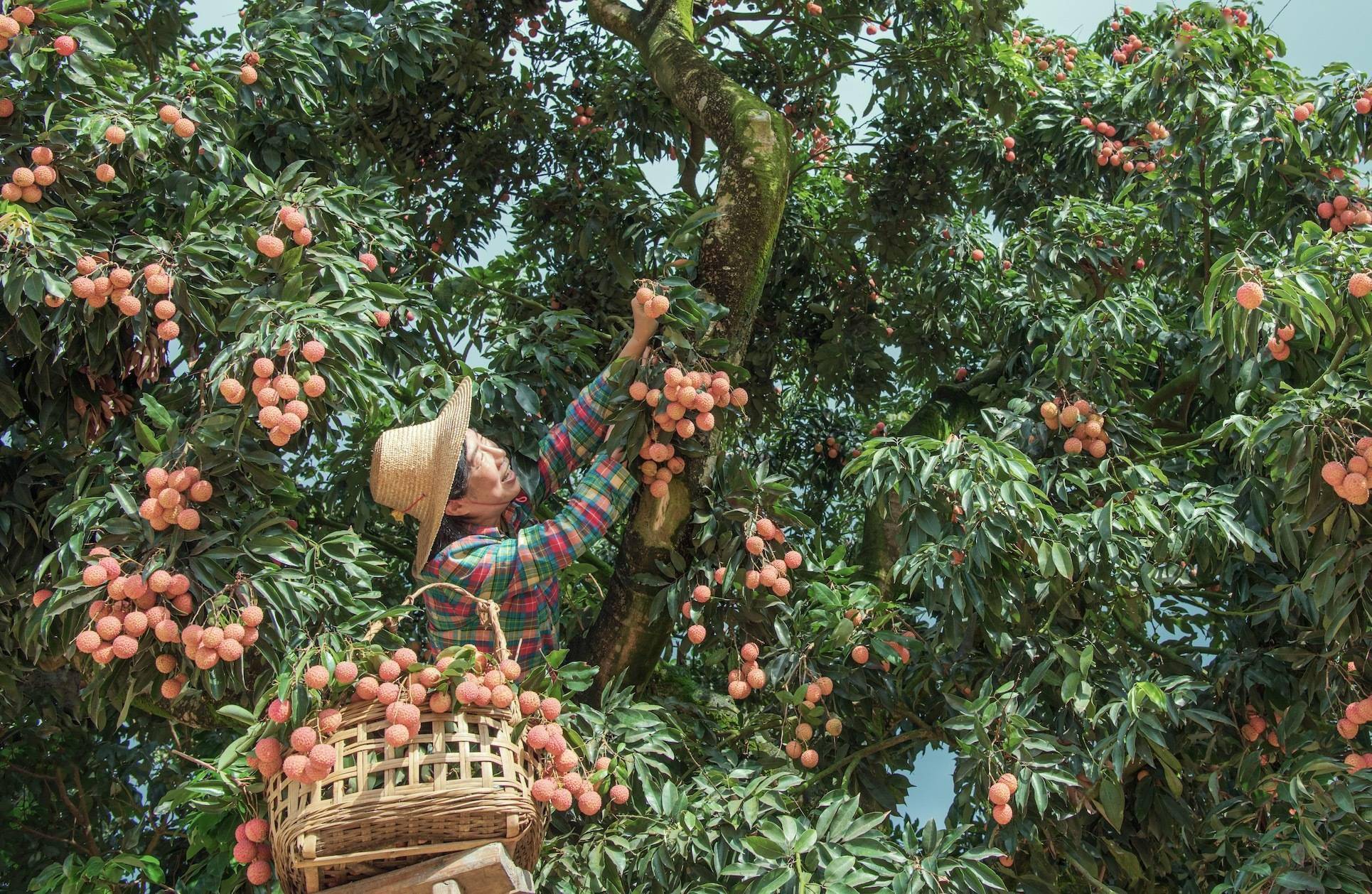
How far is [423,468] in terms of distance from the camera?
8.53 ft

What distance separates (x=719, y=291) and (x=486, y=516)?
86 cm

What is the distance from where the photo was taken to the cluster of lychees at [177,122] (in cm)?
308

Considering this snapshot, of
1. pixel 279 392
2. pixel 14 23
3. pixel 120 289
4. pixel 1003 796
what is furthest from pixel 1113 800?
pixel 14 23

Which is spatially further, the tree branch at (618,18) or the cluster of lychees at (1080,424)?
the tree branch at (618,18)

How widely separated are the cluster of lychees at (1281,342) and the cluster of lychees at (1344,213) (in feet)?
1.76

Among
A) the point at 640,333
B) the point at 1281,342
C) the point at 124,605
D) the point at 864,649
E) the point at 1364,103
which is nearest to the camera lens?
the point at 124,605

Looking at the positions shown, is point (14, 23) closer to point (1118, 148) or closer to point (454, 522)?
point (454, 522)

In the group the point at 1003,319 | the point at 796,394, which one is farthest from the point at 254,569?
the point at 796,394

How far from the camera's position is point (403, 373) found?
134 inches

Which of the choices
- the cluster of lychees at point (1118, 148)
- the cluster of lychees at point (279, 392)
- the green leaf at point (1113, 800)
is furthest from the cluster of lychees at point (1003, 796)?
the cluster of lychees at point (1118, 148)

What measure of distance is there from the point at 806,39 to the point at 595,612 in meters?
2.79

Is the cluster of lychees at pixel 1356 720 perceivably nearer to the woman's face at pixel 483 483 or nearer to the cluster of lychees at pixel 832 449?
the woman's face at pixel 483 483

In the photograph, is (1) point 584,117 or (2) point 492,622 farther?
(1) point 584,117

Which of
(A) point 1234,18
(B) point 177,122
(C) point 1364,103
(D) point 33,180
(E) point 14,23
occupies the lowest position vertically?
(D) point 33,180
